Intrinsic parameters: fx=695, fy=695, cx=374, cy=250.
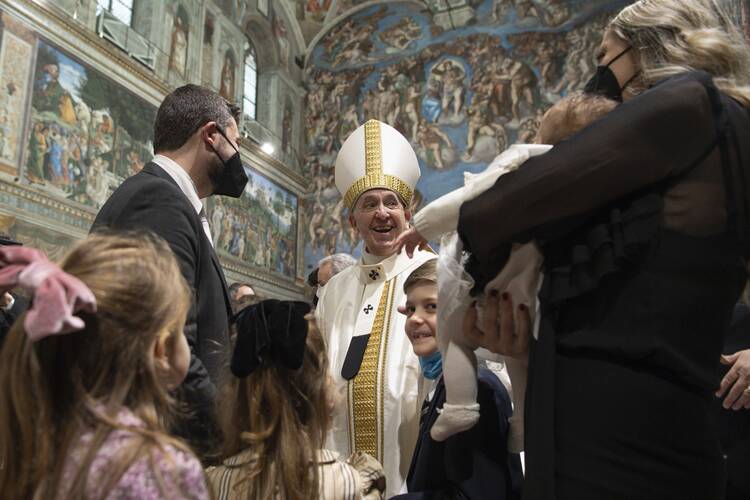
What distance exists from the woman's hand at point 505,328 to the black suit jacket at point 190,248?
1203 millimetres

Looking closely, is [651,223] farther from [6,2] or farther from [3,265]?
[6,2]

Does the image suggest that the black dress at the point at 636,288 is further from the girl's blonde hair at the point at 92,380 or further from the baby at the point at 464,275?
the girl's blonde hair at the point at 92,380

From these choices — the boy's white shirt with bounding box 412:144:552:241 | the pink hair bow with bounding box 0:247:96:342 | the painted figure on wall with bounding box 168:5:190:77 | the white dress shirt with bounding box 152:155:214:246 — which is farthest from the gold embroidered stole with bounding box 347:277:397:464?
the painted figure on wall with bounding box 168:5:190:77

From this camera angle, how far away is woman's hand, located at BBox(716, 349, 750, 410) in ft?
8.34

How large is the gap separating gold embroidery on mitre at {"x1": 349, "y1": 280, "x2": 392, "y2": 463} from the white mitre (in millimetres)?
1238

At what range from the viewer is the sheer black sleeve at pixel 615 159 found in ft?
4.80

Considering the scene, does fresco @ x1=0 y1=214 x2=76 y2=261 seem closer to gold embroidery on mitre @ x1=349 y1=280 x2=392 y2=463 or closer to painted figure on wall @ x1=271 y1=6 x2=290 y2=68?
gold embroidery on mitre @ x1=349 y1=280 x2=392 y2=463

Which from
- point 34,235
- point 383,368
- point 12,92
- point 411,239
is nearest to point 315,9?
point 12,92

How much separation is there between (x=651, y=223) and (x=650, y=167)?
0.39ft

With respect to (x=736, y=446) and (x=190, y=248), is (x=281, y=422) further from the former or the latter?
(x=736, y=446)

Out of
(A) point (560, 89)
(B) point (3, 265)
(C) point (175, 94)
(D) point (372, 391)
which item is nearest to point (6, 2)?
(C) point (175, 94)

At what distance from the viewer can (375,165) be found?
4.63 metres

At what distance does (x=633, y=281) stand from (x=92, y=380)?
1.14 meters

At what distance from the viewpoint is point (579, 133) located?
5.00 ft
